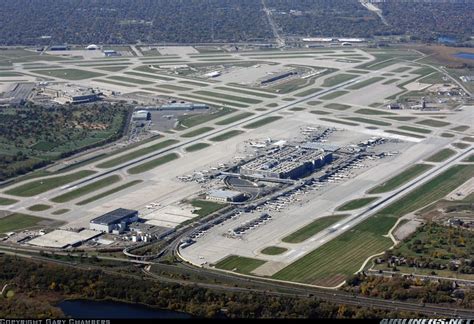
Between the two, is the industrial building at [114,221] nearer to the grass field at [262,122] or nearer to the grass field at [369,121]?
the grass field at [262,122]

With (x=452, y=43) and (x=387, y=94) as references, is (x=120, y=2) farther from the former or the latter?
(x=387, y=94)

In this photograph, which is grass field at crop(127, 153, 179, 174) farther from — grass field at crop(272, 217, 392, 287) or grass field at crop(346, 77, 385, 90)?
grass field at crop(346, 77, 385, 90)

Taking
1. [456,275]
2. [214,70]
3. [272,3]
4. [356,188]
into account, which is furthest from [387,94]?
[272,3]

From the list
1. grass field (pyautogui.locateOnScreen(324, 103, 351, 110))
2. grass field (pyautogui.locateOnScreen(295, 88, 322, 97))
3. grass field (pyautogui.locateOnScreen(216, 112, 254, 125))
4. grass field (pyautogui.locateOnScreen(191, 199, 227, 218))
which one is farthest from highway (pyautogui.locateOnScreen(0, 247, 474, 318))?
grass field (pyautogui.locateOnScreen(295, 88, 322, 97))

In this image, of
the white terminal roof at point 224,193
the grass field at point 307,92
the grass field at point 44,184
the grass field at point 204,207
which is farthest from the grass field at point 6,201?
the grass field at point 307,92

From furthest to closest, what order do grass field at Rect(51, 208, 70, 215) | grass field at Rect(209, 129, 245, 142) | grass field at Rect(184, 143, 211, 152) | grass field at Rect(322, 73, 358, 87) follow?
grass field at Rect(322, 73, 358, 87) < grass field at Rect(209, 129, 245, 142) < grass field at Rect(184, 143, 211, 152) < grass field at Rect(51, 208, 70, 215)

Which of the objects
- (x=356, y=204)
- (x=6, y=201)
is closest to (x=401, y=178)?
(x=356, y=204)

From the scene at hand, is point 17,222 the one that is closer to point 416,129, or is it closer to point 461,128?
point 416,129
